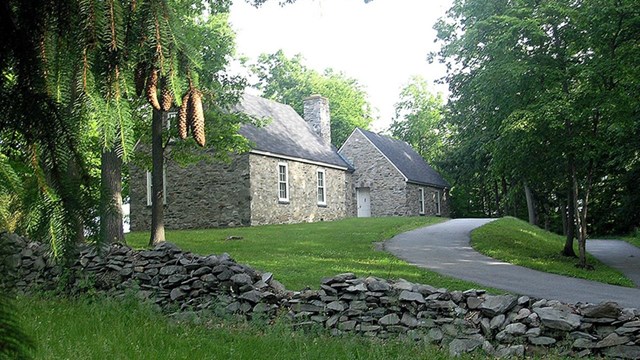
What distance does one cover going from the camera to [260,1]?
11.5 metres

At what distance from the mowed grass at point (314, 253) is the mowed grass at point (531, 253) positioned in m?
3.49

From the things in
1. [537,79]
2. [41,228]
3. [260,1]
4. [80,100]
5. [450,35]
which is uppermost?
[450,35]

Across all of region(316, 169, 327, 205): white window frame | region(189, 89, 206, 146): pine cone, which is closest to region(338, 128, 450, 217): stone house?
region(316, 169, 327, 205): white window frame

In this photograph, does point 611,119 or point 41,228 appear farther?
point 611,119

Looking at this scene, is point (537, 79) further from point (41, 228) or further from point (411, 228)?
point (41, 228)

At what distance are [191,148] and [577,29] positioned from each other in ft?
38.9

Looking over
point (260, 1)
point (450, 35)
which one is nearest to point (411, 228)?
point (450, 35)

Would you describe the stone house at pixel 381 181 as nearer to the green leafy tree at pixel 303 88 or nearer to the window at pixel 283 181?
the window at pixel 283 181

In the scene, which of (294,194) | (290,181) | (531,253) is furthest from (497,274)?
(294,194)

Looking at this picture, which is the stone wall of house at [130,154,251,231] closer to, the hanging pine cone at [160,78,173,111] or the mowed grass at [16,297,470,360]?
the mowed grass at [16,297,470,360]

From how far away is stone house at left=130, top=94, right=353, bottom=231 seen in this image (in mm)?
23984

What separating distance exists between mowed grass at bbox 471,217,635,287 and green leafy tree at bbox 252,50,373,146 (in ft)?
98.6

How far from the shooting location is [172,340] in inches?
222

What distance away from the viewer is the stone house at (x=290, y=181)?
24.2 m
